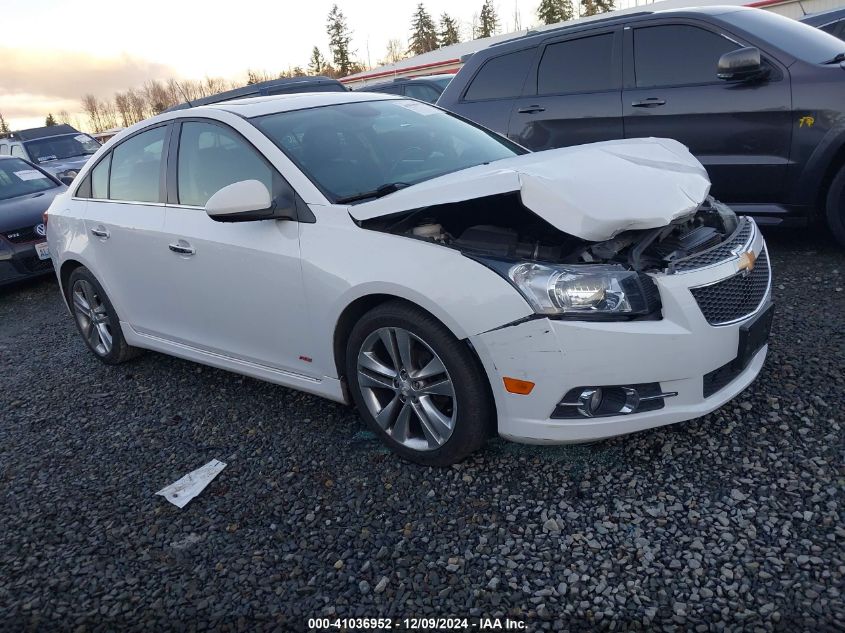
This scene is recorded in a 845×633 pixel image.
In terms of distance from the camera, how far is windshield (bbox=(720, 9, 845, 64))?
4824 mm

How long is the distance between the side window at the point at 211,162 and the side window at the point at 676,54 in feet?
11.3

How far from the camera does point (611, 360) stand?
2.55 m

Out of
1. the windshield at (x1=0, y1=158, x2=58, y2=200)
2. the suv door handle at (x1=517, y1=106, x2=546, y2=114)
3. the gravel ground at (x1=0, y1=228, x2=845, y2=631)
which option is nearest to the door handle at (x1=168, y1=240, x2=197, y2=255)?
the gravel ground at (x1=0, y1=228, x2=845, y2=631)

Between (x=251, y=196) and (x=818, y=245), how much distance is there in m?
4.39

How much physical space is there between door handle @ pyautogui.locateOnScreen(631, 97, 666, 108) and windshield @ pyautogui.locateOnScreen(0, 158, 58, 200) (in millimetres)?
7193

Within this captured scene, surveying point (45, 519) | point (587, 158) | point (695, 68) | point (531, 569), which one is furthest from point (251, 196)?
point (695, 68)

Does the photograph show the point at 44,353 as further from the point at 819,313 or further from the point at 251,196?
the point at 819,313

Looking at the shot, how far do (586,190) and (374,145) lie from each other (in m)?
1.38

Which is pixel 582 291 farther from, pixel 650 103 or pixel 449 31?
pixel 449 31

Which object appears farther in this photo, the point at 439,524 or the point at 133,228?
the point at 133,228

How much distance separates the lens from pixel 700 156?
5.19 metres

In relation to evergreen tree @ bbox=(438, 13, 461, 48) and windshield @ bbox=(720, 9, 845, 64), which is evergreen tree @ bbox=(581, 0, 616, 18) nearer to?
evergreen tree @ bbox=(438, 13, 461, 48)

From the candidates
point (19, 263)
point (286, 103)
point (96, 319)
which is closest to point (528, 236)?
point (286, 103)

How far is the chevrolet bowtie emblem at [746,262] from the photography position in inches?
113
